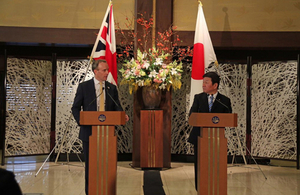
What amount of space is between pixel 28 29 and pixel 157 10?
238 centimetres

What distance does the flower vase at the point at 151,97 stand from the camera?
6030 mm

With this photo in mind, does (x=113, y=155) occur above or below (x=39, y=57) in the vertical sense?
below

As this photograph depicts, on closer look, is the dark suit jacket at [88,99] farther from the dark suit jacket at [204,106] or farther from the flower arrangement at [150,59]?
the flower arrangement at [150,59]

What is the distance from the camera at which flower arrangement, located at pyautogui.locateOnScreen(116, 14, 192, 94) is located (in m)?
5.88

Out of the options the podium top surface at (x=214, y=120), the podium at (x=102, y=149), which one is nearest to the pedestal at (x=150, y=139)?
the podium at (x=102, y=149)

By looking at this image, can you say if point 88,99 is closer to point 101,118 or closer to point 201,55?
point 101,118

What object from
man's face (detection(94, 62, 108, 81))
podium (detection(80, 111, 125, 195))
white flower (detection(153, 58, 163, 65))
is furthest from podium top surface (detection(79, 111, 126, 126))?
white flower (detection(153, 58, 163, 65))

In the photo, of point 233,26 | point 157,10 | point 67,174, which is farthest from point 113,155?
point 233,26

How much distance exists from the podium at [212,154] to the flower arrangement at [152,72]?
2.58 m

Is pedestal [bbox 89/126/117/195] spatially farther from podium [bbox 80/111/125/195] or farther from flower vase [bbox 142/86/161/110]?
flower vase [bbox 142/86/161/110]

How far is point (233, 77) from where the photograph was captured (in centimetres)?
690

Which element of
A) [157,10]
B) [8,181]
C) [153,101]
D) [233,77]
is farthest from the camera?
[233,77]

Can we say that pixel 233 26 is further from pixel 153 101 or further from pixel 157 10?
pixel 153 101

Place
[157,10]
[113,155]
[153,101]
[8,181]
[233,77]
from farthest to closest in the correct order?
[233,77] → [157,10] → [153,101] → [113,155] → [8,181]
